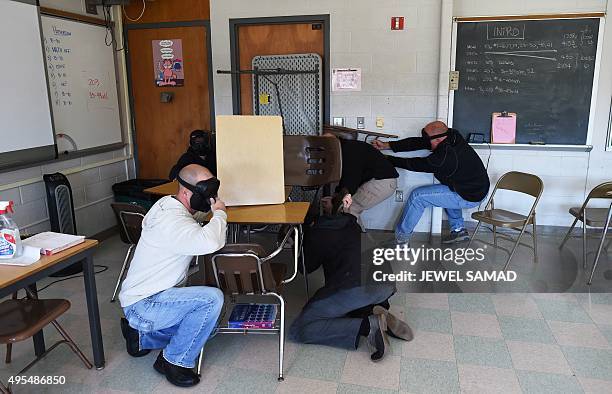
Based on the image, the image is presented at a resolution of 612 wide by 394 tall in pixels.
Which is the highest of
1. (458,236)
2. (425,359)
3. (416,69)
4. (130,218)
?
(416,69)

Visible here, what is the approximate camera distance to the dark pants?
8.45 ft

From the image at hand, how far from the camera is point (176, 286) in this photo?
2338 mm

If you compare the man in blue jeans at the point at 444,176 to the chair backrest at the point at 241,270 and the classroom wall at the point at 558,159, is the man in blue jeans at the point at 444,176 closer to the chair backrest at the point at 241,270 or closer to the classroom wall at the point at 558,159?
the classroom wall at the point at 558,159

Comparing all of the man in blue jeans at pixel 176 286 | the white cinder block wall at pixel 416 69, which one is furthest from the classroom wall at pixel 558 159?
the man in blue jeans at pixel 176 286

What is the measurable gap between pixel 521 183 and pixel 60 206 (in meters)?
3.73

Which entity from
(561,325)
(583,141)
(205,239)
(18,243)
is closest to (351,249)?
(205,239)

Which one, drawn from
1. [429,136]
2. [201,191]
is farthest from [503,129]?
[201,191]

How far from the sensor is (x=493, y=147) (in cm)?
434

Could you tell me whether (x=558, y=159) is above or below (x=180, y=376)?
above

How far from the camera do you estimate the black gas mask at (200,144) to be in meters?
3.73

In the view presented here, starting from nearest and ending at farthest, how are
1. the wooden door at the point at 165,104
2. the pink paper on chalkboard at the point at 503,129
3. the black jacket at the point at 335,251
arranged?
the black jacket at the point at 335,251, the pink paper on chalkboard at the point at 503,129, the wooden door at the point at 165,104

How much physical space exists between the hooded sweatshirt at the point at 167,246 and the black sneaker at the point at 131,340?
32 cm

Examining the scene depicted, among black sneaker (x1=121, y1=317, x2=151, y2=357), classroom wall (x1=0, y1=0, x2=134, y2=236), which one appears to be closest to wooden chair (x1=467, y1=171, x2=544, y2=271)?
black sneaker (x1=121, y1=317, x2=151, y2=357)

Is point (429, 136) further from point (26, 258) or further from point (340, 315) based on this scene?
point (26, 258)
